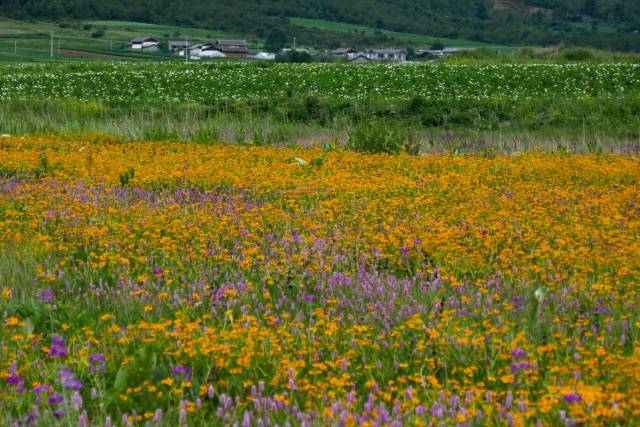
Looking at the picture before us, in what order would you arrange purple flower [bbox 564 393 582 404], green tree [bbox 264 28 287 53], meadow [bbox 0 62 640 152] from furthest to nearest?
green tree [bbox 264 28 287 53] → meadow [bbox 0 62 640 152] → purple flower [bbox 564 393 582 404]

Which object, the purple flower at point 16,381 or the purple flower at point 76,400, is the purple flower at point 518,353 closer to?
→ the purple flower at point 76,400

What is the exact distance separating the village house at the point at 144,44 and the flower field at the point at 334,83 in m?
95.0

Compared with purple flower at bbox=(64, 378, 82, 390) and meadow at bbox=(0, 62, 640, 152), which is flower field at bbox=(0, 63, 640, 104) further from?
purple flower at bbox=(64, 378, 82, 390)

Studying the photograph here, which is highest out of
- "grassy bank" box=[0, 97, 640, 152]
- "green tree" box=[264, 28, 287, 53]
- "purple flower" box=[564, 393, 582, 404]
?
"green tree" box=[264, 28, 287, 53]

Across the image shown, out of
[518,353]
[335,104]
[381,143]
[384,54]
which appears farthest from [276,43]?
[518,353]

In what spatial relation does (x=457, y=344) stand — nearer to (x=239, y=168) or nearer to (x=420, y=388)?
(x=420, y=388)

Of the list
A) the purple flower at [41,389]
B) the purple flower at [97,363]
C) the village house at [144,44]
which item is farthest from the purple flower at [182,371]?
the village house at [144,44]

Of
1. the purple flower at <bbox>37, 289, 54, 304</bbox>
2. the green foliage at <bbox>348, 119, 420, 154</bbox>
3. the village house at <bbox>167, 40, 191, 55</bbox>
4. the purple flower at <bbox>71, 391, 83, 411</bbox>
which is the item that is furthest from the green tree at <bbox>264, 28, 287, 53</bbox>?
the purple flower at <bbox>71, 391, 83, 411</bbox>

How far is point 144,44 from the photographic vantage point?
141 meters

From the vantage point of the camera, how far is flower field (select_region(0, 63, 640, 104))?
106 feet

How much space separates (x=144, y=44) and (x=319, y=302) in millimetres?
143584

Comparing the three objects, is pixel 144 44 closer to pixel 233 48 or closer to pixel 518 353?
pixel 233 48

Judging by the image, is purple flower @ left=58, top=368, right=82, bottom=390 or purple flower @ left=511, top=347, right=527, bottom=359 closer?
purple flower @ left=58, top=368, right=82, bottom=390

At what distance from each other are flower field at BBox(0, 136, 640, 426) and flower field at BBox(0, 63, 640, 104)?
2091 centimetres
